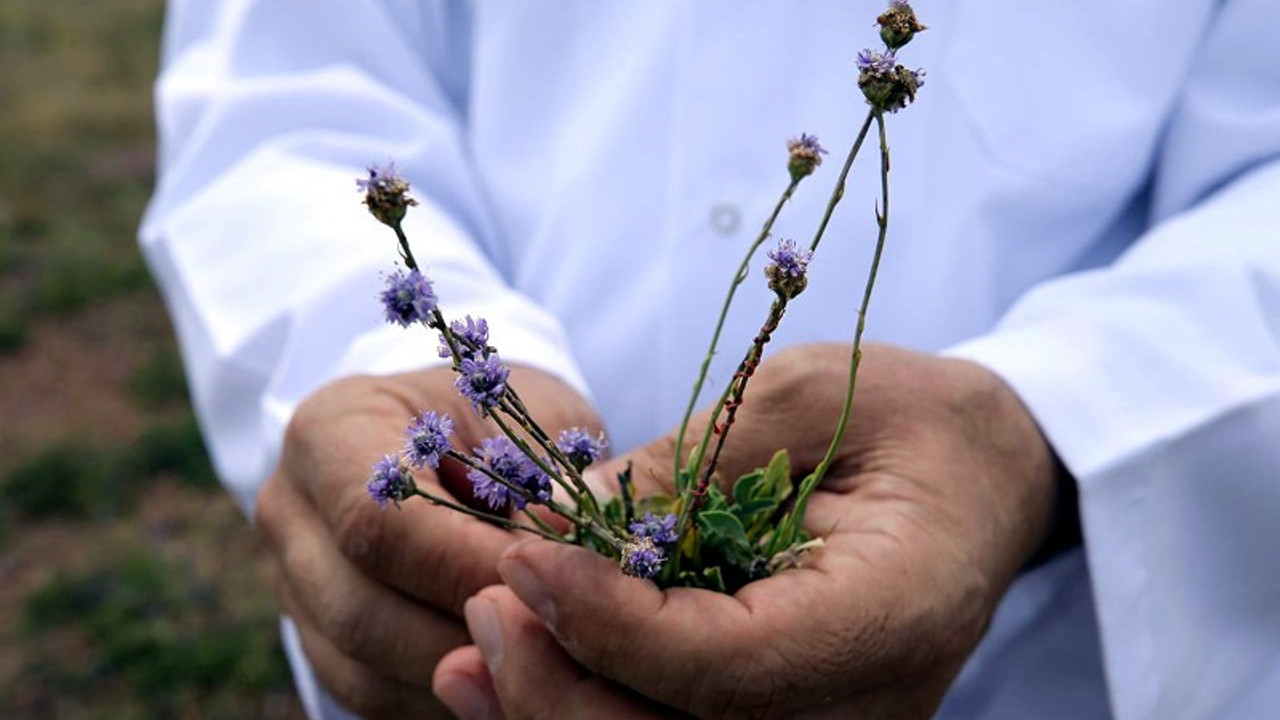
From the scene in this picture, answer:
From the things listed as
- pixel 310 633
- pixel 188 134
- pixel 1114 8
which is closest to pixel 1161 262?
pixel 1114 8

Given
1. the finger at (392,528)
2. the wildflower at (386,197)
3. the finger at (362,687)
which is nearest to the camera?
the wildflower at (386,197)

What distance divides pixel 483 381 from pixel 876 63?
0.29m

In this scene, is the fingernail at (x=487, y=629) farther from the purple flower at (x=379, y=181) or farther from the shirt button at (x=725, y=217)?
the shirt button at (x=725, y=217)

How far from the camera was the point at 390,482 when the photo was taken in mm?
857

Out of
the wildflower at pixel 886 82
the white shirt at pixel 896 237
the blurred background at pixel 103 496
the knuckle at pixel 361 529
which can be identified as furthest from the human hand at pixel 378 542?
the blurred background at pixel 103 496

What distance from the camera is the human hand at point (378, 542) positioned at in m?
1.11

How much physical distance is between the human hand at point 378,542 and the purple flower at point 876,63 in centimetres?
50

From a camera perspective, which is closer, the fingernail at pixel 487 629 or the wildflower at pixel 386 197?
the wildflower at pixel 386 197

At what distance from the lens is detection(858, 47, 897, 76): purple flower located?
800mm

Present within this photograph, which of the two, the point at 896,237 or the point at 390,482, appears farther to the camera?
the point at 896,237

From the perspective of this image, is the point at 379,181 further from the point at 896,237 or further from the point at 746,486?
the point at 896,237

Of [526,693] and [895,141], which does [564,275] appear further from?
[526,693]


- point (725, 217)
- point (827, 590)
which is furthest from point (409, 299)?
point (725, 217)

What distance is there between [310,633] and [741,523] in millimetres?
492
